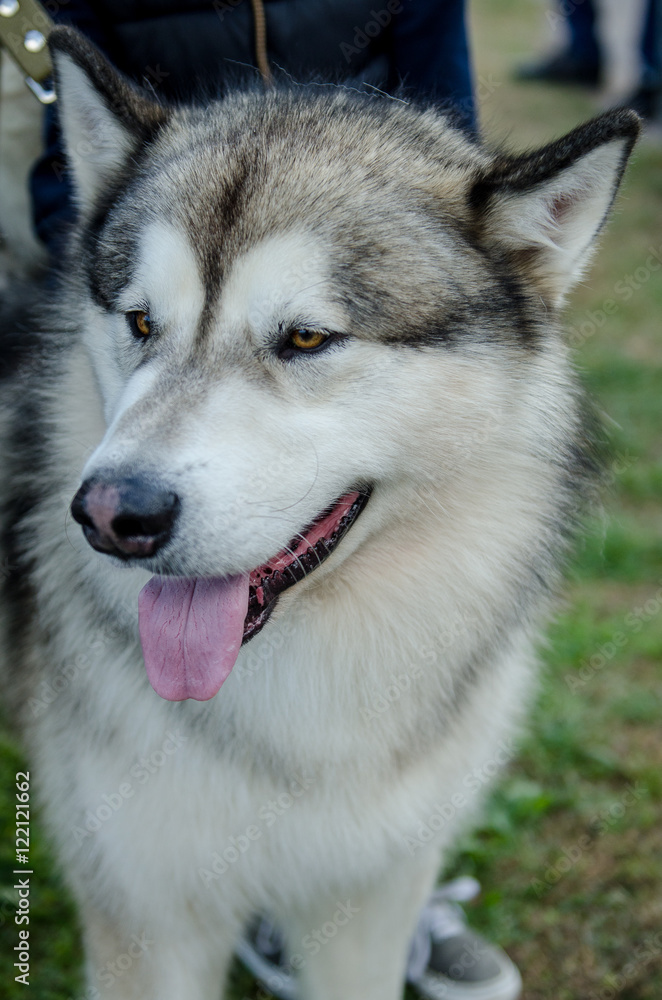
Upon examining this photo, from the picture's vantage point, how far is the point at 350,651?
1916 mm

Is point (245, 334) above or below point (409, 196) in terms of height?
below

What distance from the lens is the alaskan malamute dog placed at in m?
1.66

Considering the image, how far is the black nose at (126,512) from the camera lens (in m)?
1.46

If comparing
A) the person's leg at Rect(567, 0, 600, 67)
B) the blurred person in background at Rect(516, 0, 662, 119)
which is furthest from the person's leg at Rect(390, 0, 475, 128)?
the person's leg at Rect(567, 0, 600, 67)

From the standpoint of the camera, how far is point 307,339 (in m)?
1.69

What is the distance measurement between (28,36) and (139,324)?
958mm

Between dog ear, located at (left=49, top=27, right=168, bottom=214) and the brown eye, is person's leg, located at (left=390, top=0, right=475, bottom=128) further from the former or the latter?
the brown eye

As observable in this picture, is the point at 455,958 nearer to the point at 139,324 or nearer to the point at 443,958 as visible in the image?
the point at 443,958

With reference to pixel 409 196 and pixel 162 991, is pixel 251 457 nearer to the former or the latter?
pixel 409 196

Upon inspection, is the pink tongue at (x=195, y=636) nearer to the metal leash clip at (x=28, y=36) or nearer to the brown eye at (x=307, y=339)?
the brown eye at (x=307, y=339)

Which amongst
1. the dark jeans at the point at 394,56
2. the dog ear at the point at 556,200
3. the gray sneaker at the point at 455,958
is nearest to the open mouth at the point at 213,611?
the dog ear at the point at 556,200

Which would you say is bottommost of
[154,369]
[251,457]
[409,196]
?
[251,457]

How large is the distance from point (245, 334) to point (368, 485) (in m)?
0.38

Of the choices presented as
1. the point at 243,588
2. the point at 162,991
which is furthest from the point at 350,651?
the point at 162,991
